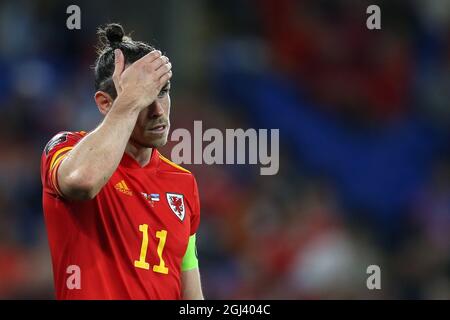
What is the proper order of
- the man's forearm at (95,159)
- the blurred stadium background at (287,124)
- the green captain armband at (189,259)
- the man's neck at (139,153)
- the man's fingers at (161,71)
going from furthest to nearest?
the blurred stadium background at (287,124) → the green captain armband at (189,259) → the man's neck at (139,153) → the man's fingers at (161,71) → the man's forearm at (95,159)

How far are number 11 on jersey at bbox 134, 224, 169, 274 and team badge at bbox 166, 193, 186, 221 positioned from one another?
0.11 meters

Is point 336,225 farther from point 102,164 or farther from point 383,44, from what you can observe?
point 102,164

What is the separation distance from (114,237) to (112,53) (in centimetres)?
62

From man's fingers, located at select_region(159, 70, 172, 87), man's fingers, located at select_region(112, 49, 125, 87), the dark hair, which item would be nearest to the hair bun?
the dark hair

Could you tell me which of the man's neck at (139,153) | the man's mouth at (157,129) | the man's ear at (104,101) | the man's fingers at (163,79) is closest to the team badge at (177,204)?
the man's neck at (139,153)

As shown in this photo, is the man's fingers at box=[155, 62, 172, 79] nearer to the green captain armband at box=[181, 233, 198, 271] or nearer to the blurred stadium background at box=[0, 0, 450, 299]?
the green captain armband at box=[181, 233, 198, 271]

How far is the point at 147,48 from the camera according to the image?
2.80m

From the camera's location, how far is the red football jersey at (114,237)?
8.37ft

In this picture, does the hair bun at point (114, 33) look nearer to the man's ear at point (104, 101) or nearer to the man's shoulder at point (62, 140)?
the man's ear at point (104, 101)

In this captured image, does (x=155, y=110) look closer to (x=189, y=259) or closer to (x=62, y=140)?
(x=62, y=140)

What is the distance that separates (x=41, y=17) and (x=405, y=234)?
3395mm

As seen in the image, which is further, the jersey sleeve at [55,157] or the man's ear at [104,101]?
the man's ear at [104,101]

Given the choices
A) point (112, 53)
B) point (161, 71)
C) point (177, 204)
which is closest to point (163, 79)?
point (161, 71)

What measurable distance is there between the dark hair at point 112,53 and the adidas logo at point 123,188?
0.97ft
